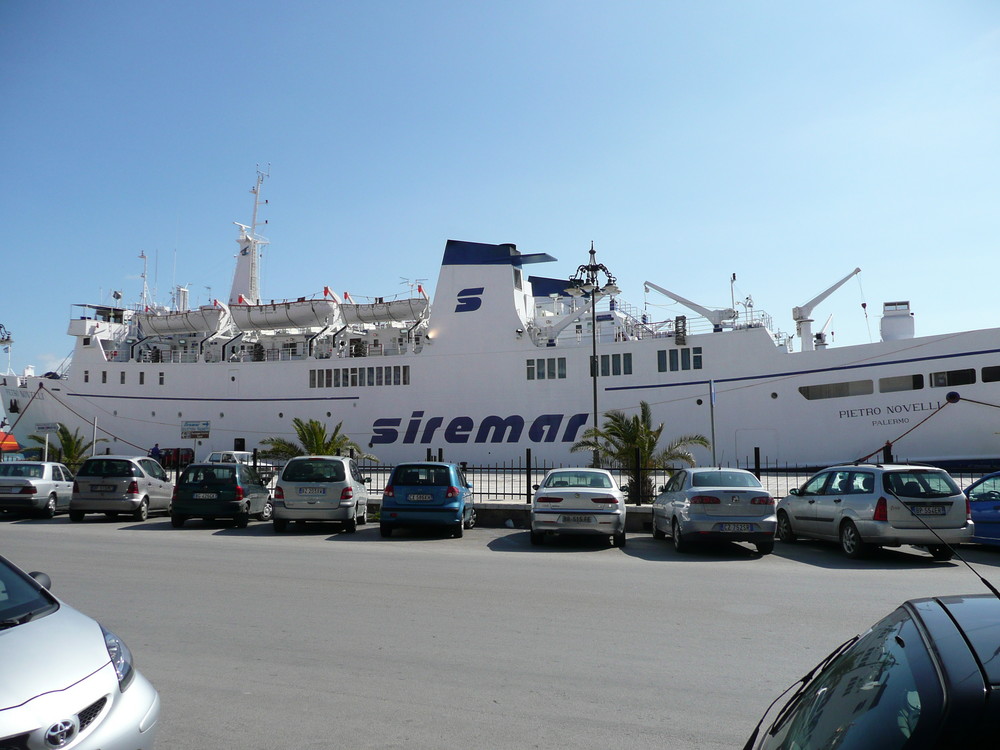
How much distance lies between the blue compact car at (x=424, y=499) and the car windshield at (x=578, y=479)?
174 centimetres

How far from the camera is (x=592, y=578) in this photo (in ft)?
28.4

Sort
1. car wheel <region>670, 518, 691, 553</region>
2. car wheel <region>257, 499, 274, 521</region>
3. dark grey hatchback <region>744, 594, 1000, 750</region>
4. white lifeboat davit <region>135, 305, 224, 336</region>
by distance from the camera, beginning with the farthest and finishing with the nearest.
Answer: white lifeboat davit <region>135, 305, 224, 336</region> → car wheel <region>257, 499, 274, 521</region> → car wheel <region>670, 518, 691, 553</region> → dark grey hatchback <region>744, 594, 1000, 750</region>

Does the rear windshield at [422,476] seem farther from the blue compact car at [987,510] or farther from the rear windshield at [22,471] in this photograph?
the rear windshield at [22,471]

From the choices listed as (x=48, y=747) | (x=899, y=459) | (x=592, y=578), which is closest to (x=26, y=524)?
(x=592, y=578)

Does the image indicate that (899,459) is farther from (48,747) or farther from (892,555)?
(48,747)

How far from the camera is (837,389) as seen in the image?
960 inches

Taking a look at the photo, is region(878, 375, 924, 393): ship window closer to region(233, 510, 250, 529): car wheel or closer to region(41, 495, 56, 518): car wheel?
region(233, 510, 250, 529): car wheel

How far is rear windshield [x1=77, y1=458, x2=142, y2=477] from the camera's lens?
1571cm

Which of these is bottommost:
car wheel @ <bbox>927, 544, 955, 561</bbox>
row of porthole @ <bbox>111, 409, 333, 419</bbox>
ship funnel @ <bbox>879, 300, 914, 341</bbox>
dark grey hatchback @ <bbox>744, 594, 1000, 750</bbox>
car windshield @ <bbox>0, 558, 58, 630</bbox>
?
car wheel @ <bbox>927, 544, 955, 561</bbox>

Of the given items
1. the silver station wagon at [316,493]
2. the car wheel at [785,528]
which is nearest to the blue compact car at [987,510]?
the car wheel at [785,528]

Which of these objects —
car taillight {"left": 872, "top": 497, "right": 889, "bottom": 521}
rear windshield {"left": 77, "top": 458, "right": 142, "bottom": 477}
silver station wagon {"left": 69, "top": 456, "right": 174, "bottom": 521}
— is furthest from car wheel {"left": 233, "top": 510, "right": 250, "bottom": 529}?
car taillight {"left": 872, "top": 497, "right": 889, "bottom": 521}

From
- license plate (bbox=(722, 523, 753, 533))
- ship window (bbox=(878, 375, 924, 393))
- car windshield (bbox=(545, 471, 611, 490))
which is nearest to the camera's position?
license plate (bbox=(722, 523, 753, 533))

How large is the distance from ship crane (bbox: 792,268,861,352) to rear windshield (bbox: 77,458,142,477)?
69.7 feet

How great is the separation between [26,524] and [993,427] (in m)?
25.2
